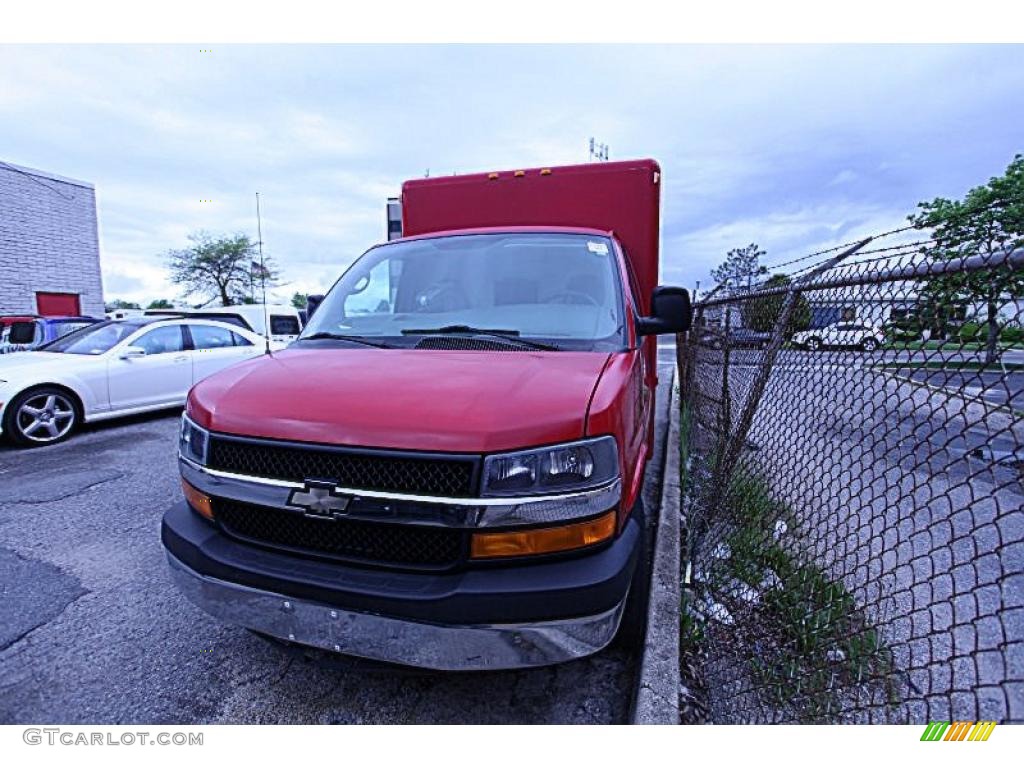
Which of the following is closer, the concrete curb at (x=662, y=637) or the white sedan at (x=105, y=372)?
the concrete curb at (x=662, y=637)

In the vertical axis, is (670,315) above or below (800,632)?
above

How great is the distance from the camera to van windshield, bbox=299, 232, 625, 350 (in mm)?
2621

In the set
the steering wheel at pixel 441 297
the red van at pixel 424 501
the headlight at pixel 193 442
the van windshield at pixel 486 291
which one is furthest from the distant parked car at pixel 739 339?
the headlight at pixel 193 442

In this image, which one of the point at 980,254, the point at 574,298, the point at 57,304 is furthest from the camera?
the point at 57,304

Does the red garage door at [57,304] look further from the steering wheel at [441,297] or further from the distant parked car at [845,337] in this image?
the distant parked car at [845,337]

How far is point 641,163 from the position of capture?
4387mm

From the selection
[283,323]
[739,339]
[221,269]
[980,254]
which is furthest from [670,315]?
[221,269]

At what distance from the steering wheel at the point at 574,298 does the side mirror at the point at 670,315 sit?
28cm

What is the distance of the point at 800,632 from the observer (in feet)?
8.02

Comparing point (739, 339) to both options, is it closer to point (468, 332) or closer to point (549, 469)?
point (468, 332)

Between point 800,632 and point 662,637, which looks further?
point 800,632

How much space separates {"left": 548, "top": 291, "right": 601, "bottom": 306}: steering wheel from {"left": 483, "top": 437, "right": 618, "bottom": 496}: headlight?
1.20m

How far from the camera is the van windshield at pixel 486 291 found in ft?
8.60

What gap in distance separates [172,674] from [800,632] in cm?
291
